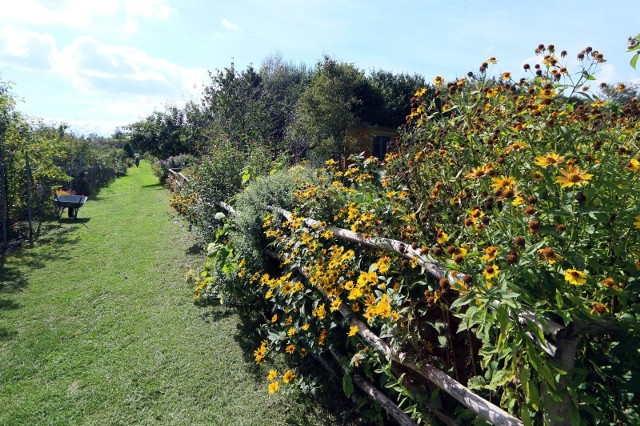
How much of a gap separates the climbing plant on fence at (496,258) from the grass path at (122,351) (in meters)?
0.64

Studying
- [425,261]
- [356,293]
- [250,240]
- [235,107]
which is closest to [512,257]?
[425,261]

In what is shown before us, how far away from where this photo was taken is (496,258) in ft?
4.44

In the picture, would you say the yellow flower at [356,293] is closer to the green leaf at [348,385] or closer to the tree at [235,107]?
the green leaf at [348,385]

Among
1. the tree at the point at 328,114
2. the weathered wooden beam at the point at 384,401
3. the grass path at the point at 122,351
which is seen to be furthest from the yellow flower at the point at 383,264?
the tree at the point at 328,114

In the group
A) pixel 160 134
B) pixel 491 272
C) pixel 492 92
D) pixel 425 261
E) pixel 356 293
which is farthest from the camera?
pixel 160 134

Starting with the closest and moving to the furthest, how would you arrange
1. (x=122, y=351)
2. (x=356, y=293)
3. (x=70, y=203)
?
(x=356, y=293), (x=122, y=351), (x=70, y=203)

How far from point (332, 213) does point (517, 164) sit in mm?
1718

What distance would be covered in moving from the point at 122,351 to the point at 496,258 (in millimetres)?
3706

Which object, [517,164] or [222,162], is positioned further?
[222,162]

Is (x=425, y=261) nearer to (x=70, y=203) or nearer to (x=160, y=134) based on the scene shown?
(x=70, y=203)

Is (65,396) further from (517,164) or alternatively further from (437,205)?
(517,164)

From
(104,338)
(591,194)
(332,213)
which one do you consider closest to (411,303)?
(591,194)

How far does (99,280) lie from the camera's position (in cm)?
593

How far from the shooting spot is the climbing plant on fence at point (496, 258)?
126 centimetres
